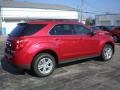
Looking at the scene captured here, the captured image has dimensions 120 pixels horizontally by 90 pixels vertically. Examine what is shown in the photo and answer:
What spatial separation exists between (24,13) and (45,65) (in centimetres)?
3643

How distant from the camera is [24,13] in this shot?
42344 mm

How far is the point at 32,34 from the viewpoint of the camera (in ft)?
22.3

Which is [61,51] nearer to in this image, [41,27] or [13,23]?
[41,27]

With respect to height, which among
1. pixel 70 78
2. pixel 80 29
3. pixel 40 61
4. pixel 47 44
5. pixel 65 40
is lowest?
pixel 70 78

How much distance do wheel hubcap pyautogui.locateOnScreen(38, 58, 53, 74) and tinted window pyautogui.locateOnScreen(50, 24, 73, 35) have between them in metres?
0.90

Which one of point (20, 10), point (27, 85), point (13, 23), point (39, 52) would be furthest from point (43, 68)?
point (20, 10)

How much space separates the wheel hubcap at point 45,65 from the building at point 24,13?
31.7 metres

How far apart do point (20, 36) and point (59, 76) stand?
1.74 meters

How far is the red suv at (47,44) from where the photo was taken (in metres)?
6.67

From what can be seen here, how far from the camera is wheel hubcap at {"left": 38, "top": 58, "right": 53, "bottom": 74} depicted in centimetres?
699

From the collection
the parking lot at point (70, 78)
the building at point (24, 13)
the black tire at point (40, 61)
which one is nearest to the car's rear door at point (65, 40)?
the black tire at point (40, 61)

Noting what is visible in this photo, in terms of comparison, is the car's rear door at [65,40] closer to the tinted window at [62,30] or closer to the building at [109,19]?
the tinted window at [62,30]

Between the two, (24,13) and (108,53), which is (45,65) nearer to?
(108,53)

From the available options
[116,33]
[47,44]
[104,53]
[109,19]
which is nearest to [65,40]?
[47,44]
